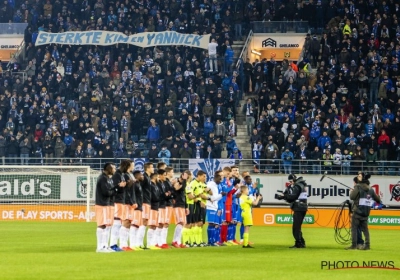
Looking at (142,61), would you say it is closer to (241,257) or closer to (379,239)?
(379,239)

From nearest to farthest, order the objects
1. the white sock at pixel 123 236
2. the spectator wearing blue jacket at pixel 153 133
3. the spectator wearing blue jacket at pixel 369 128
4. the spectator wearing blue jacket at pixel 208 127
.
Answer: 1. the white sock at pixel 123 236
2. the spectator wearing blue jacket at pixel 369 128
3. the spectator wearing blue jacket at pixel 153 133
4. the spectator wearing blue jacket at pixel 208 127

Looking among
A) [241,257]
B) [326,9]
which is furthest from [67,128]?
[241,257]

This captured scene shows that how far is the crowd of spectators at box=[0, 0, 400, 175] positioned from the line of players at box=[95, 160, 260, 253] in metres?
12.4

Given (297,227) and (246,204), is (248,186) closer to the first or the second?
(246,204)

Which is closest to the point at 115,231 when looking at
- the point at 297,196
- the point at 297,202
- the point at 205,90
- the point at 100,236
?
the point at 100,236

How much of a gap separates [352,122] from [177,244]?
18.0m

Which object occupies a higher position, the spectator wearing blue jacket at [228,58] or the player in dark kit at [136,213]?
the spectator wearing blue jacket at [228,58]

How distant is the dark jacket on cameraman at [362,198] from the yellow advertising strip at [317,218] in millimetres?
14041

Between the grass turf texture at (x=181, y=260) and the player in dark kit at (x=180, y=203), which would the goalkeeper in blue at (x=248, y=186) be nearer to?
the grass turf texture at (x=181, y=260)

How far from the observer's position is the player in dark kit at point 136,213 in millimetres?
24688

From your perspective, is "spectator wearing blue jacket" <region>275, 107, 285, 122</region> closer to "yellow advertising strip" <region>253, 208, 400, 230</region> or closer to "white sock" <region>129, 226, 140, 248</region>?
"yellow advertising strip" <region>253, 208, 400, 230</region>

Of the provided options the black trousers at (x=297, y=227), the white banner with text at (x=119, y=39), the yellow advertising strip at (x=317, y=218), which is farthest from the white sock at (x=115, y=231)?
the white banner with text at (x=119, y=39)

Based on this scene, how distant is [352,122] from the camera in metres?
42.6

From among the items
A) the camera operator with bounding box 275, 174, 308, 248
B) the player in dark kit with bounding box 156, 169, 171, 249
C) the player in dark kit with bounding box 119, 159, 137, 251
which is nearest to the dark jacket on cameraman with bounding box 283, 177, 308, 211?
the camera operator with bounding box 275, 174, 308, 248
